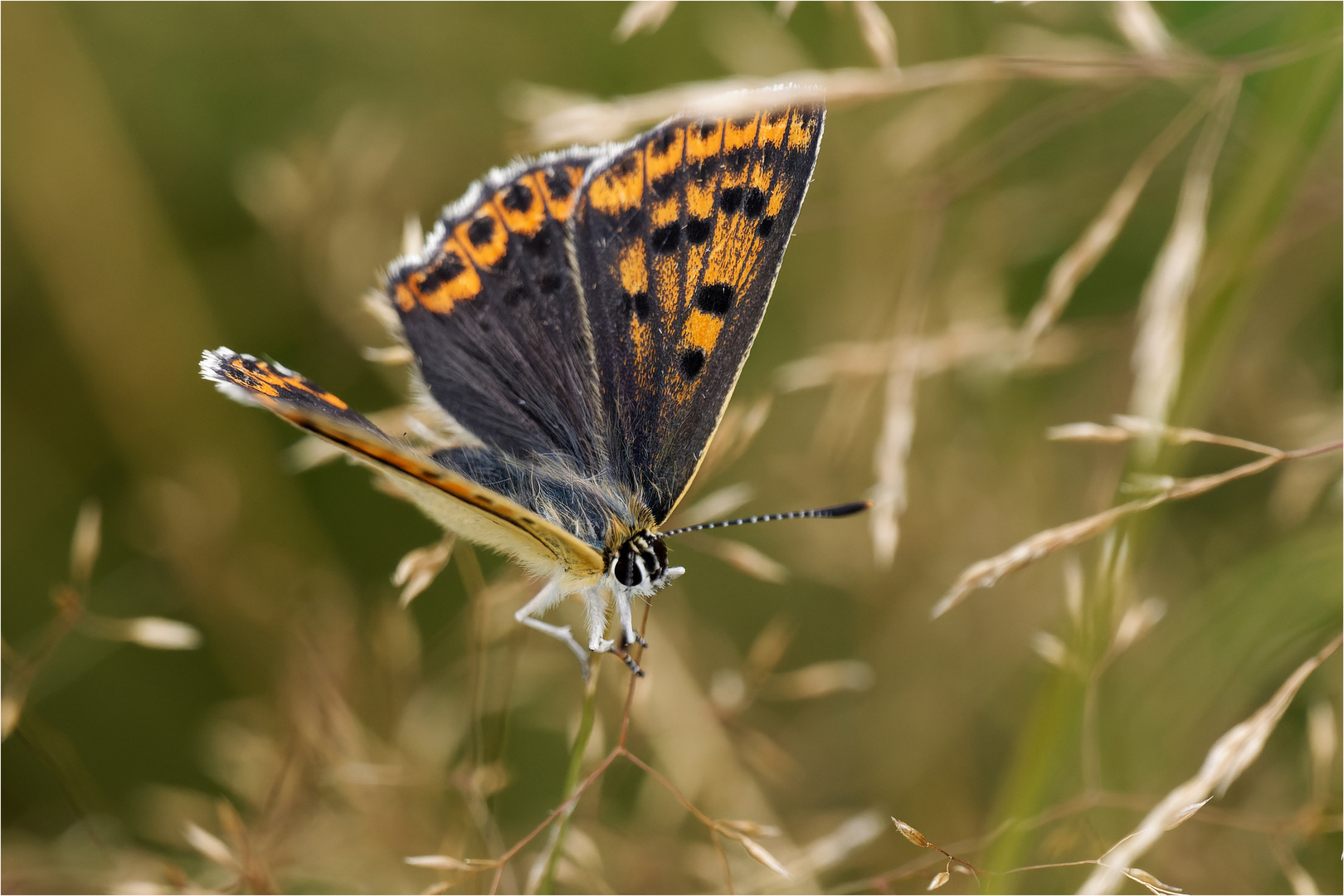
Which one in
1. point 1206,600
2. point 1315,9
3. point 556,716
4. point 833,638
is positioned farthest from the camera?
point 833,638

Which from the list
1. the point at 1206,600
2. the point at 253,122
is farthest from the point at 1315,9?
the point at 253,122

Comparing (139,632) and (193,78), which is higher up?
(193,78)

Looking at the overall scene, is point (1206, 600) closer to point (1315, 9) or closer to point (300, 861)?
point (1315, 9)

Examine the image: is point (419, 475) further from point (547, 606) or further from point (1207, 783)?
point (1207, 783)

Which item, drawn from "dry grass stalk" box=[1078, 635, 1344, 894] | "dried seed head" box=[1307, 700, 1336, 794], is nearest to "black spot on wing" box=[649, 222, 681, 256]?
"dry grass stalk" box=[1078, 635, 1344, 894]

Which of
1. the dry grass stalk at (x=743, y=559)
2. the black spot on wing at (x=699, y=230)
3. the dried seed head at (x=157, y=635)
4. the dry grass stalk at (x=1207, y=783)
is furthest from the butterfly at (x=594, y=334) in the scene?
the dry grass stalk at (x=1207, y=783)

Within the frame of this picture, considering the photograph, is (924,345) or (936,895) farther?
(924,345)

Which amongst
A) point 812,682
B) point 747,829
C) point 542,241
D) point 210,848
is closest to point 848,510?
point 812,682

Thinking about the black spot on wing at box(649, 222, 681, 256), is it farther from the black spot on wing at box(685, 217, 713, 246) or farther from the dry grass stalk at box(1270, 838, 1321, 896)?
the dry grass stalk at box(1270, 838, 1321, 896)
